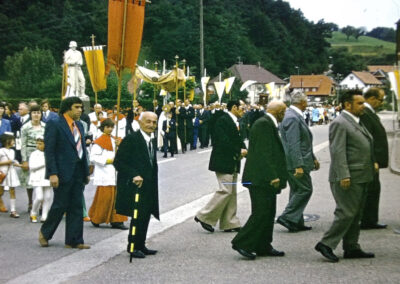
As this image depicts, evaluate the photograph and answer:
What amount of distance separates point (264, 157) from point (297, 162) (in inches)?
63.8

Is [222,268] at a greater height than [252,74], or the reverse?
[252,74]

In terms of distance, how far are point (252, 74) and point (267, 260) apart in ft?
359

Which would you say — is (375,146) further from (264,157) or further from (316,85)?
(316,85)

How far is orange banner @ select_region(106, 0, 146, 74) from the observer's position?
10188 millimetres

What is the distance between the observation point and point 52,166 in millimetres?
8188

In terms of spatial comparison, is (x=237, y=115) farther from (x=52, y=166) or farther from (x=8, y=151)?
(x=8, y=151)

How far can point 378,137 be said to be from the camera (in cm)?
936

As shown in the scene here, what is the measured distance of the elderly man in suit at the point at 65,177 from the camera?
326 inches

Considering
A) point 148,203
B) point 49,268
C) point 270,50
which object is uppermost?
point 270,50

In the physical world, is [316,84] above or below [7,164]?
above

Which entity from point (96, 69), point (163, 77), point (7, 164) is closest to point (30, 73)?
point (163, 77)

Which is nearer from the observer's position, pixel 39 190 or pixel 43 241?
pixel 43 241

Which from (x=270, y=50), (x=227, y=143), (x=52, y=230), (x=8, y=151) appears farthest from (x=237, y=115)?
(x=270, y=50)

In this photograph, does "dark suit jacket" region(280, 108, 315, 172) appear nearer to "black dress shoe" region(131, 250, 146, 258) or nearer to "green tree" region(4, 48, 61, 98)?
"black dress shoe" region(131, 250, 146, 258)
